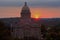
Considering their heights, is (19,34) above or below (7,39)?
below

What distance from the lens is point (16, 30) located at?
49.7 meters

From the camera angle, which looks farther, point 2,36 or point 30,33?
point 30,33

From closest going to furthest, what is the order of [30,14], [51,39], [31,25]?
1. [51,39]
2. [31,25]
3. [30,14]

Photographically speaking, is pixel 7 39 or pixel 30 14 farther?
pixel 30 14

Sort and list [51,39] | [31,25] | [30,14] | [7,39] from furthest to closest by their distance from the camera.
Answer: [30,14]
[31,25]
[51,39]
[7,39]

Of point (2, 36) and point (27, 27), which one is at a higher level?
point (2, 36)

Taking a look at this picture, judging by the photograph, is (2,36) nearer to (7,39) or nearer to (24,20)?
(7,39)

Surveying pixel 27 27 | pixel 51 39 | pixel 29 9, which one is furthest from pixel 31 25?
pixel 51 39

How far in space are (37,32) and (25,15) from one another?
330cm

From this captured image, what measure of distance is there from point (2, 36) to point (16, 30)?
27.4 meters

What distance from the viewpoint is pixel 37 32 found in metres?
49.4

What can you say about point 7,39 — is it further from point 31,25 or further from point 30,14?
point 30,14

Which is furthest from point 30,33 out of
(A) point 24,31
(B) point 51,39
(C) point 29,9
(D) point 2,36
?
(D) point 2,36

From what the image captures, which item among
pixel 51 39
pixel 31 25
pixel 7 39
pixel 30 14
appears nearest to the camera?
pixel 7 39
